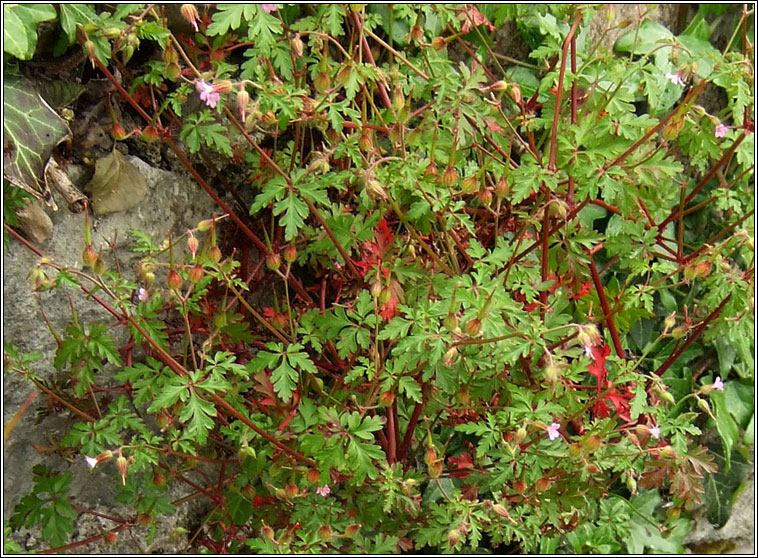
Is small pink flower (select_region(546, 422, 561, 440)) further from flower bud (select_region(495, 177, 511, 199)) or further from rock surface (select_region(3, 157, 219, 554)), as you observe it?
rock surface (select_region(3, 157, 219, 554))

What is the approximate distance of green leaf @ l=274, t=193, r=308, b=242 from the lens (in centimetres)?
141

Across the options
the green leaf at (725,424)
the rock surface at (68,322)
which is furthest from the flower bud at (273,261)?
the green leaf at (725,424)

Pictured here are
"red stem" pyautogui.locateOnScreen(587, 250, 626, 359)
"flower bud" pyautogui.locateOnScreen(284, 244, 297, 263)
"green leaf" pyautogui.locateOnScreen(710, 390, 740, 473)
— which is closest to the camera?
"flower bud" pyautogui.locateOnScreen(284, 244, 297, 263)

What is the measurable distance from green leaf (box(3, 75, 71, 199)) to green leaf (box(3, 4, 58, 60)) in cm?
8

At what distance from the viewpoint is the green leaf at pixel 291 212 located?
55.4 inches

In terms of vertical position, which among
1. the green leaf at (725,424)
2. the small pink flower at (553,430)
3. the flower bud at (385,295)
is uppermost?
the flower bud at (385,295)

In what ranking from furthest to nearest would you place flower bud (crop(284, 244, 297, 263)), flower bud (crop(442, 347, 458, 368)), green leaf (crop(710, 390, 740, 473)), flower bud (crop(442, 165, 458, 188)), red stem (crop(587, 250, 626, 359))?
green leaf (crop(710, 390, 740, 473)), red stem (crop(587, 250, 626, 359)), flower bud (crop(284, 244, 297, 263)), flower bud (crop(442, 165, 458, 188)), flower bud (crop(442, 347, 458, 368))

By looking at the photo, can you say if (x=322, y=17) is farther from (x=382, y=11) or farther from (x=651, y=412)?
(x=651, y=412)

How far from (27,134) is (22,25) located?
0.65 ft

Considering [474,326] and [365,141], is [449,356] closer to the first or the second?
[474,326]

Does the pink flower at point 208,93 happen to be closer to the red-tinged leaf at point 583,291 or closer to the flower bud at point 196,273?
the flower bud at point 196,273

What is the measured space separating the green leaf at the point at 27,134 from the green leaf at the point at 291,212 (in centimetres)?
46

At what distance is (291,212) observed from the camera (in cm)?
142

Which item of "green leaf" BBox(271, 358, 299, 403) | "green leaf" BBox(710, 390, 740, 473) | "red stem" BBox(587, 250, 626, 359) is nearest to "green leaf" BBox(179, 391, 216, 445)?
"green leaf" BBox(271, 358, 299, 403)
